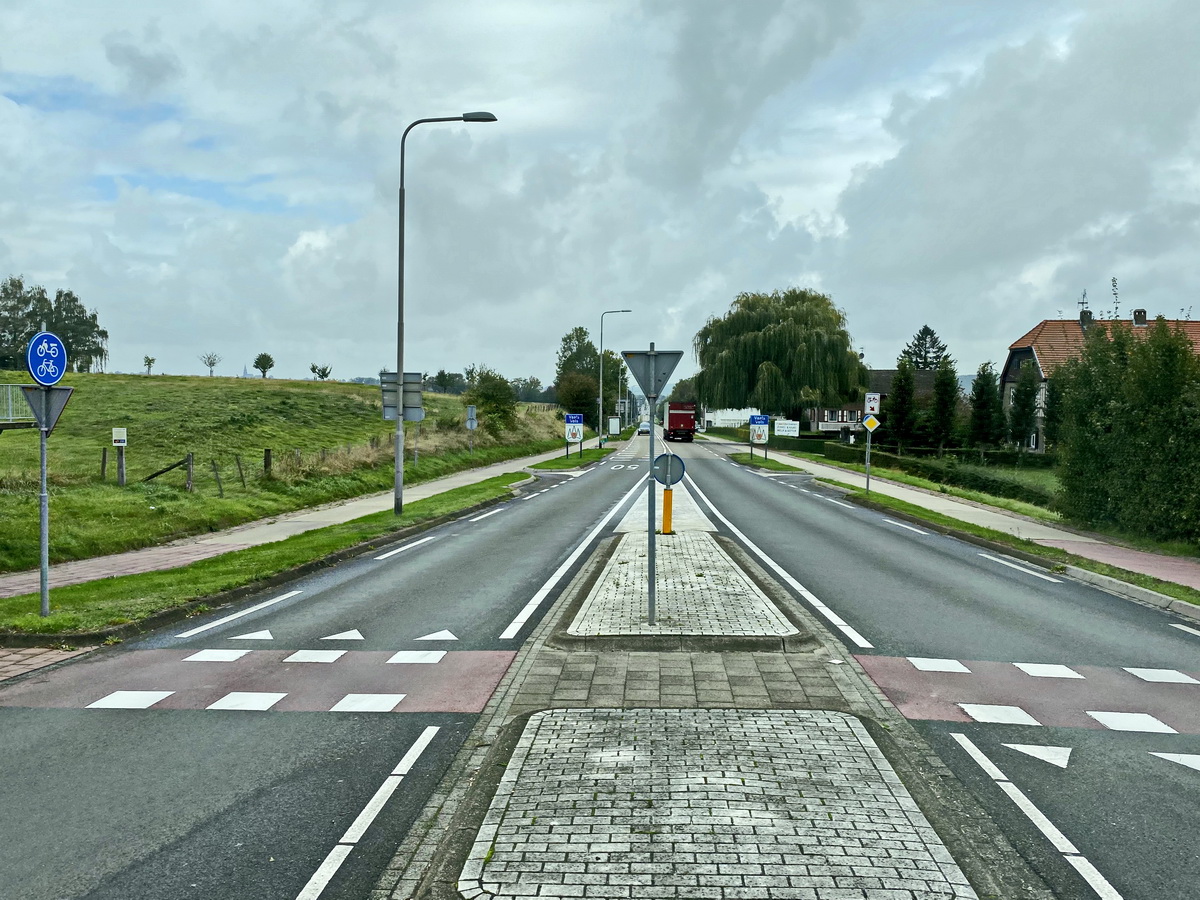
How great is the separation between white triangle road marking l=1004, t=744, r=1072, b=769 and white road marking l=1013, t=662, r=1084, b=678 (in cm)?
187

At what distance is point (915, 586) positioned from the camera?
11.7 m

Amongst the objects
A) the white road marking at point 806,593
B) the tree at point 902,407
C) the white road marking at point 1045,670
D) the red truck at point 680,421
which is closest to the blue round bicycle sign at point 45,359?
the white road marking at point 806,593

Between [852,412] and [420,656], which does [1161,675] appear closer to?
[420,656]

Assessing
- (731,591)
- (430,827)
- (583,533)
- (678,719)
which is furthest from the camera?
(583,533)

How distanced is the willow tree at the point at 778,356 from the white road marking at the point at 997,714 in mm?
52950

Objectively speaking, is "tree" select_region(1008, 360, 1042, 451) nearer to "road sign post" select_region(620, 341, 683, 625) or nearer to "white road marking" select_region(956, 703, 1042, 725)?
"road sign post" select_region(620, 341, 683, 625)

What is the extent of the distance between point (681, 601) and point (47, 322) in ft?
305

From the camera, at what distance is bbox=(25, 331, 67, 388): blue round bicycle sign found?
29.7 ft

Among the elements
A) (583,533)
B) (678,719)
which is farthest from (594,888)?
(583,533)

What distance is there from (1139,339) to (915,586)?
9.83 m

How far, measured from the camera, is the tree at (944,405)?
5744 centimetres

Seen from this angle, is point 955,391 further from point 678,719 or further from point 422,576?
point 678,719

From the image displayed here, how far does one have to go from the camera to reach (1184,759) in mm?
5598

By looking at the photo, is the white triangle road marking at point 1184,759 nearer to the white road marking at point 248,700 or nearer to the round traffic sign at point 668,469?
the round traffic sign at point 668,469
